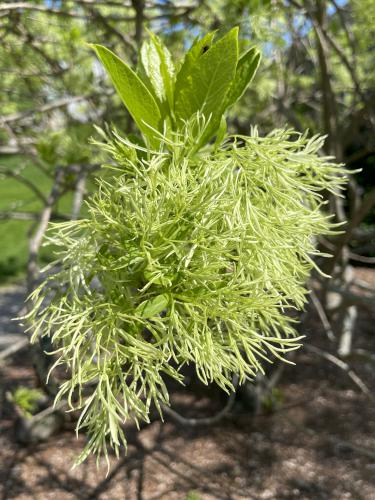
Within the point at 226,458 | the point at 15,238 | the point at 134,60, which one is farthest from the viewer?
the point at 15,238

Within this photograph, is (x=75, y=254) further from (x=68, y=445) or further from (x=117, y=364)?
(x=68, y=445)

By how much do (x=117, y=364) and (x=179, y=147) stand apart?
0.87 feet

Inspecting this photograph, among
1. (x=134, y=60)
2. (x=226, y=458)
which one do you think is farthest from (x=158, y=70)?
(x=226, y=458)

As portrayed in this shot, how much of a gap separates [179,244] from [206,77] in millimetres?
215

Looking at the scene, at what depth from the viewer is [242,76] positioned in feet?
1.98

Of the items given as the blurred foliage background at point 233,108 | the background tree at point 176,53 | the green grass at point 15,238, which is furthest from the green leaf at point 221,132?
the green grass at point 15,238

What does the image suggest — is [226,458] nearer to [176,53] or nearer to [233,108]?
[233,108]

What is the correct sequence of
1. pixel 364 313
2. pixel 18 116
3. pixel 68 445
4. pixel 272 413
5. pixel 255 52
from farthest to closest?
pixel 364 313 → pixel 272 413 → pixel 68 445 → pixel 18 116 → pixel 255 52

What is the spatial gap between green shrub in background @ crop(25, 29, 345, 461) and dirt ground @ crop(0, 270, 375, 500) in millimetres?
1821

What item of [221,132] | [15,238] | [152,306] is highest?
[221,132]

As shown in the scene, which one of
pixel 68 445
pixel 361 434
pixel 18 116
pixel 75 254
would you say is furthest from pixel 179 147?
pixel 361 434

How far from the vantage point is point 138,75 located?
24.2 inches

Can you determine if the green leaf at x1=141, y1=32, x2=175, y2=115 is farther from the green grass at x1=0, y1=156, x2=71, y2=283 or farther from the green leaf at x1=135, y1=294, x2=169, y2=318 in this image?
the green grass at x1=0, y1=156, x2=71, y2=283

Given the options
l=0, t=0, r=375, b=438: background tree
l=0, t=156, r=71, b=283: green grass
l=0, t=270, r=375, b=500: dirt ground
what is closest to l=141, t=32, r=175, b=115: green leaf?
l=0, t=0, r=375, b=438: background tree
